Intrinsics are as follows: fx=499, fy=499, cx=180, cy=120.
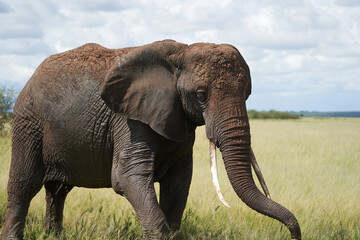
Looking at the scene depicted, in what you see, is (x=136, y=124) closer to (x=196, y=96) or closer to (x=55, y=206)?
(x=196, y=96)

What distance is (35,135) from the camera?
242 inches

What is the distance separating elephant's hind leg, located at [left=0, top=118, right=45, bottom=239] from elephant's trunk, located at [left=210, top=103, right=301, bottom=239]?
255cm

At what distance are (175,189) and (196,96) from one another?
1415 millimetres

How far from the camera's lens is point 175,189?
19.1ft

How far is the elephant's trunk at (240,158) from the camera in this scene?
4.74 meters

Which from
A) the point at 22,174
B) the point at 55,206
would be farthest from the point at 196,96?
the point at 55,206

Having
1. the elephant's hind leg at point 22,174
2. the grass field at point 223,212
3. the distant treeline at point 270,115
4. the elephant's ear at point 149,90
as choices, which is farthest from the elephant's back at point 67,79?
the distant treeline at point 270,115

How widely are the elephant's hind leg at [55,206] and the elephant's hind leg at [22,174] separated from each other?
527 mm

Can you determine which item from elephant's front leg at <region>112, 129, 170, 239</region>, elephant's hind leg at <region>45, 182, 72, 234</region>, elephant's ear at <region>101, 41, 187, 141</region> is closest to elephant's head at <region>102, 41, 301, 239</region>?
elephant's ear at <region>101, 41, 187, 141</region>

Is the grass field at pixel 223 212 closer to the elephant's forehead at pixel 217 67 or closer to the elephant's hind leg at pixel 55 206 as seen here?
the elephant's hind leg at pixel 55 206

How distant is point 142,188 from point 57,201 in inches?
92.0

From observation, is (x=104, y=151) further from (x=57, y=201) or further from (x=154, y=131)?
(x=57, y=201)

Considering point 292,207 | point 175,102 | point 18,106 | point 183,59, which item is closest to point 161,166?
point 175,102

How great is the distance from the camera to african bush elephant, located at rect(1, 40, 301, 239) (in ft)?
15.8
